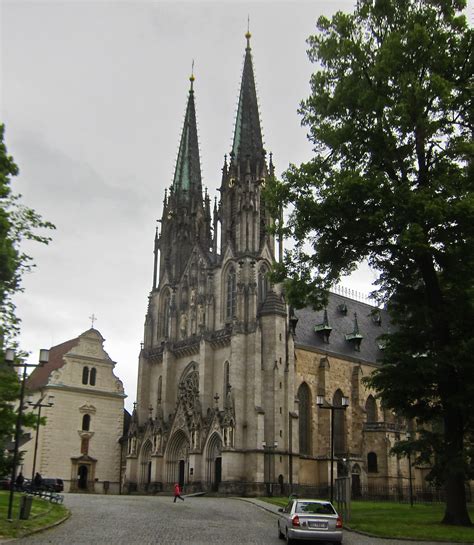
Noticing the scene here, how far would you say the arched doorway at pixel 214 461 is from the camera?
51.9m

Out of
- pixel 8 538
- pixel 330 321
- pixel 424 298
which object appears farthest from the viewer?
pixel 330 321

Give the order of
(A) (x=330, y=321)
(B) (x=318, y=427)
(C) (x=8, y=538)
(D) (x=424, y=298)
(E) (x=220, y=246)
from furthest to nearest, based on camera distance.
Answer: (A) (x=330, y=321)
(E) (x=220, y=246)
(B) (x=318, y=427)
(D) (x=424, y=298)
(C) (x=8, y=538)

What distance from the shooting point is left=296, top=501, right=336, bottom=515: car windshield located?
1943 cm

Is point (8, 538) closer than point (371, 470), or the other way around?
point (8, 538)

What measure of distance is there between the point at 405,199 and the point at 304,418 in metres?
35.1

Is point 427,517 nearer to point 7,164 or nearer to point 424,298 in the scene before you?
point 424,298

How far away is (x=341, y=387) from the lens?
197 ft

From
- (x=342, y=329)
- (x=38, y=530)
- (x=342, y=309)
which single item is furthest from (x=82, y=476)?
(x=38, y=530)

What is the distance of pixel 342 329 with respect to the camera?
6538cm

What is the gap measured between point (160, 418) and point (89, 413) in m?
8.35

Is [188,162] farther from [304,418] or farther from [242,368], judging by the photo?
[304,418]

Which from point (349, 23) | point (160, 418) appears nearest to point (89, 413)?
point (160, 418)

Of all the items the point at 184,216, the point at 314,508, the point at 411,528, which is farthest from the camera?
the point at 184,216

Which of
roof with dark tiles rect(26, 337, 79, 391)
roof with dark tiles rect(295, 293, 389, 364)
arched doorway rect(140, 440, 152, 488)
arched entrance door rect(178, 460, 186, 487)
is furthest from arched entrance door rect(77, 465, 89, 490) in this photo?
roof with dark tiles rect(295, 293, 389, 364)
